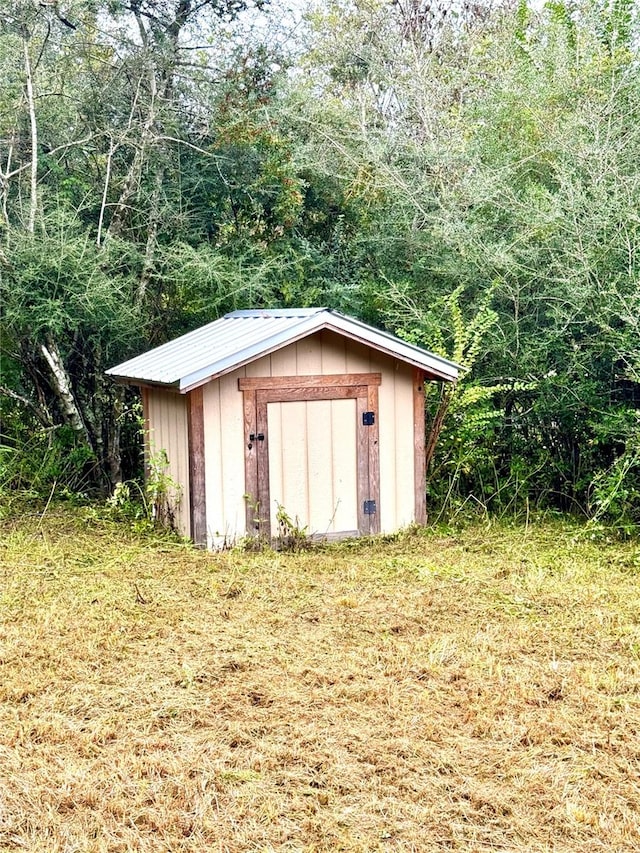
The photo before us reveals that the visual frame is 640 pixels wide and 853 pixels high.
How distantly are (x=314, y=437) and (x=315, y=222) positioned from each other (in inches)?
159

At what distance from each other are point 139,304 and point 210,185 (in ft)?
5.73

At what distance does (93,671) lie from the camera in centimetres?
515

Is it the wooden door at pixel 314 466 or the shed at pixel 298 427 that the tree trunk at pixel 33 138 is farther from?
the wooden door at pixel 314 466

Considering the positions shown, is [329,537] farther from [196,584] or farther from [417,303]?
[417,303]

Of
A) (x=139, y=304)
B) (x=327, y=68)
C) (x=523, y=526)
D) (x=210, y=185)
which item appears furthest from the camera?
(x=327, y=68)

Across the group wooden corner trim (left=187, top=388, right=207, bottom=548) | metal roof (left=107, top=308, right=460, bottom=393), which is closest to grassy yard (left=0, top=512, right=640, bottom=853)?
wooden corner trim (left=187, top=388, right=207, bottom=548)

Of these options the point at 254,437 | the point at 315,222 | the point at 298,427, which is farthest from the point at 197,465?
the point at 315,222

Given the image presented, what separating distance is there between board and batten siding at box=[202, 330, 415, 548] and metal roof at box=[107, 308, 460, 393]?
211 mm

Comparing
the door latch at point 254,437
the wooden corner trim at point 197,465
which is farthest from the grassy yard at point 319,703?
the door latch at point 254,437

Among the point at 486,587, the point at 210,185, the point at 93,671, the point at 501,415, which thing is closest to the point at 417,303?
the point at 501,415

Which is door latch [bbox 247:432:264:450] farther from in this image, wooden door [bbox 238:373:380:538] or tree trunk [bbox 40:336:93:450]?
tree trunk [bbox 40:336:93:450]

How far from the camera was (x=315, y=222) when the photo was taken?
11414 millimetres

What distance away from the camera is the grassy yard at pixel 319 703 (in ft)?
11.7

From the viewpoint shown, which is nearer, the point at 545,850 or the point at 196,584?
the point at 545,850
